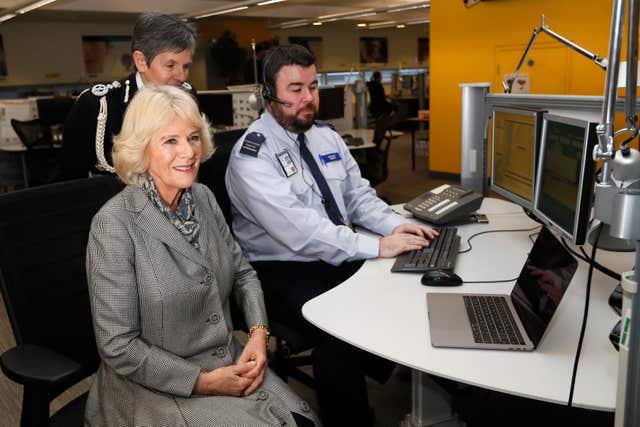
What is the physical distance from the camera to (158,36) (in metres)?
2.29

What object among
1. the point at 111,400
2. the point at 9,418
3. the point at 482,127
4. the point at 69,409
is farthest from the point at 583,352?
the point at 9,418

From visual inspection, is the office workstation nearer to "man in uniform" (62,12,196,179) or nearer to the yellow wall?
the yellow wall

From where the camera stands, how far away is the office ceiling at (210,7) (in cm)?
959

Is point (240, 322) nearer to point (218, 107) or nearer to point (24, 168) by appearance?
point (218, 107)

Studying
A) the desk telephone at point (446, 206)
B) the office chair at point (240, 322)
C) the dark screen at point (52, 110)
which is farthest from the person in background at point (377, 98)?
the office chair at point (240, 322)

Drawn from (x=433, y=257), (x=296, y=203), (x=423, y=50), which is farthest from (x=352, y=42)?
(x=433, y=257)

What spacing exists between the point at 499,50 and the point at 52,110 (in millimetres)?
4998

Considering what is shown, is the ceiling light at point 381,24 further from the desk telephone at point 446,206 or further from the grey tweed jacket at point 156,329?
the grey tweed jacket at point 156,329

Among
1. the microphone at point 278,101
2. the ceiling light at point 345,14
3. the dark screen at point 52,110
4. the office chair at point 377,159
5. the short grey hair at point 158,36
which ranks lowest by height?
the office chair at point 377,159

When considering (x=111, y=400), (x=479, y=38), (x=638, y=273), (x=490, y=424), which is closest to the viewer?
(x=638, y=273)

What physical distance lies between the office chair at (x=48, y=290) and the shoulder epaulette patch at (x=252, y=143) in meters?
0.52

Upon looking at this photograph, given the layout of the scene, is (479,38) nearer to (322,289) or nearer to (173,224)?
(322,289)

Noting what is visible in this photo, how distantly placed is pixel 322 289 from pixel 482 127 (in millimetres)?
1174

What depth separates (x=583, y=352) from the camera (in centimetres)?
121
